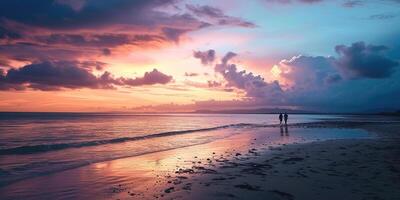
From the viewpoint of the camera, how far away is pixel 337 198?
1027 cm

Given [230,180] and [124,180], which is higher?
[230,180]

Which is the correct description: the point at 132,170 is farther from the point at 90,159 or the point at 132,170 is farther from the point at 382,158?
the point at 382,158

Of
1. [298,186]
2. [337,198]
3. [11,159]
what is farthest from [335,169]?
[11,159]

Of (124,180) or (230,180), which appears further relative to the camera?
(124,180)

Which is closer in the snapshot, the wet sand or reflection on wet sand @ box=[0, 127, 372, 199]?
the wet sand

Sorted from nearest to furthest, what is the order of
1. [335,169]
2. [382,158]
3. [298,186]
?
[298,186] < [335,169] < [382,158]

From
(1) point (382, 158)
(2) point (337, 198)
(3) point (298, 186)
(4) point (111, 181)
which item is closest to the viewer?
(2) point (337, 198)

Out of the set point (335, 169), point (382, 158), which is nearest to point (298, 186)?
point (335, 169)

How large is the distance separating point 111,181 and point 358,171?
10.2m

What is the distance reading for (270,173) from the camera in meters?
14.8

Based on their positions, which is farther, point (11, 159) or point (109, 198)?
point (11, 159)

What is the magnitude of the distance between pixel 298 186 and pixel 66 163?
1368cm

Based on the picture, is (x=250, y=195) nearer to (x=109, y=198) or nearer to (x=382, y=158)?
(x=109, y=198)

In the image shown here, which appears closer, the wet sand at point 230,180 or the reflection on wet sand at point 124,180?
the wet sand at point 230,180
